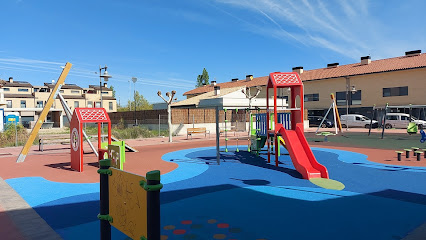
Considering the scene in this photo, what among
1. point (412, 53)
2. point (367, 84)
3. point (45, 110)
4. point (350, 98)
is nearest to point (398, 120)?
point (367, 84)

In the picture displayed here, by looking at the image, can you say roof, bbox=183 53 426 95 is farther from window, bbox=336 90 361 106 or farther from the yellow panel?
the yellow panel

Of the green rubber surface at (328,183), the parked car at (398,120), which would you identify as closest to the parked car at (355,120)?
the parked car at (398,120)

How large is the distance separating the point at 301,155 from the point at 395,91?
113ft

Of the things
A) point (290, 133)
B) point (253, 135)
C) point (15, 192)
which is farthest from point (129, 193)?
point (253, 135)

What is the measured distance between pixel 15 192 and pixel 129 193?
600cm

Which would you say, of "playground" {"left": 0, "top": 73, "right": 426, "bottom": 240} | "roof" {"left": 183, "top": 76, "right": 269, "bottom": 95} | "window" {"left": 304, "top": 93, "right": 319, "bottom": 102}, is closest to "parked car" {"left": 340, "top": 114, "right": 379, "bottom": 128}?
"window" {"left": 304, "top": 93, "right": 319, "bottom": 102}

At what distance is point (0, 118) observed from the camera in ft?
111

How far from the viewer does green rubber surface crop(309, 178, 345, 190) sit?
7598mm

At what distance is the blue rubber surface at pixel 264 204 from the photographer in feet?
15.7

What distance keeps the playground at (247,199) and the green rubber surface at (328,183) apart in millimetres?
25

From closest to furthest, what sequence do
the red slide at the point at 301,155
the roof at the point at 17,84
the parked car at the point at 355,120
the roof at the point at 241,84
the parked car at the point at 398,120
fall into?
the red slide at the point at 301,155 < the parked car at the point at 398,120 < the parked car at the point at 355,120 < the roof at the point at 241,84 < the roof at the point at 17,84

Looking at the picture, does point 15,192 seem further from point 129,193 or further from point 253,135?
point 253,135

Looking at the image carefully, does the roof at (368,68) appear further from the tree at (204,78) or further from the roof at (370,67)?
the tree at (204,78)

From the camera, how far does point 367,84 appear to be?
3956cm
